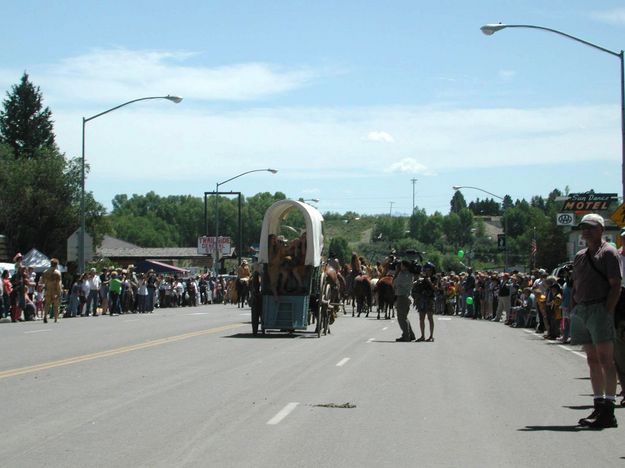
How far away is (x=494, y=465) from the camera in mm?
8609

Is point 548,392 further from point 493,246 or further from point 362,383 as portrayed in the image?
point 493,246

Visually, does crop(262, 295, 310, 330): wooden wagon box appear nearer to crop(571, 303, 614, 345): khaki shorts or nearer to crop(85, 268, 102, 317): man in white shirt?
crop(571, 303, 614, 345): khaki shorts

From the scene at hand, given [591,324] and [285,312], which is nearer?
[591,324]

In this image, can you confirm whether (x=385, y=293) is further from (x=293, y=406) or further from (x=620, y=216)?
(x=293, y=406)

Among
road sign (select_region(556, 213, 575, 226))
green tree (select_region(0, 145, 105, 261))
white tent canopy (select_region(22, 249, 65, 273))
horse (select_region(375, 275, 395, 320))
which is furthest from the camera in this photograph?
green tree (select_region(0, 145, 105, 261))

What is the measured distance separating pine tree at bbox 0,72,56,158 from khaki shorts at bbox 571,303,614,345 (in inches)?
3353

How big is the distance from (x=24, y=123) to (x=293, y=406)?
8472 cm

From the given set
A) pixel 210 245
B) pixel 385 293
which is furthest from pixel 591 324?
pixel 210 245

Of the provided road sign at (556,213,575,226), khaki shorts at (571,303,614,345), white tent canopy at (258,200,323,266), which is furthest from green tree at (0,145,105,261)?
khaki shorts at (571,303,614,345)

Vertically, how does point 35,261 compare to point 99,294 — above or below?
above

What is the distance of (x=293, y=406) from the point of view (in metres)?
11.9

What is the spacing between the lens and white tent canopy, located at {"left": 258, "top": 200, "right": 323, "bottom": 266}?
81.3 feet

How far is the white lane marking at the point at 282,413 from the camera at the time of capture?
35.4 feet

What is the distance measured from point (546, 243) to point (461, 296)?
5506 centimetres
